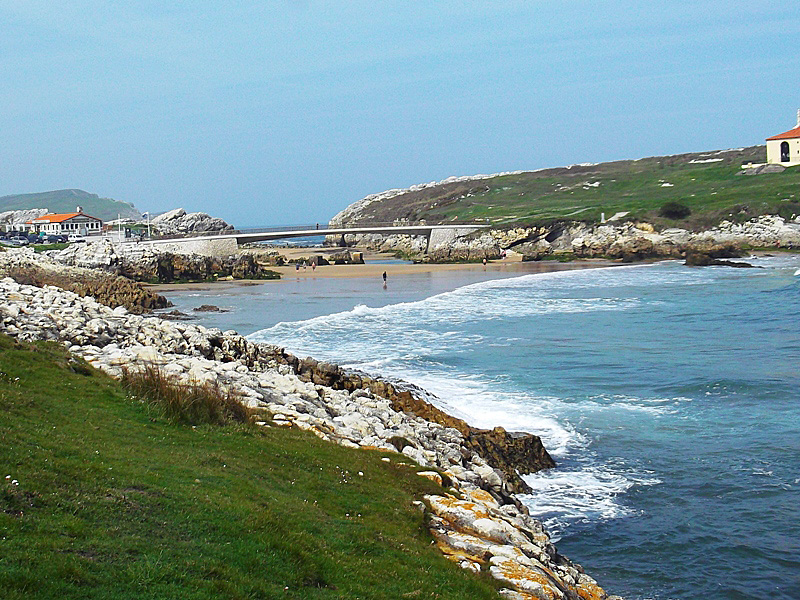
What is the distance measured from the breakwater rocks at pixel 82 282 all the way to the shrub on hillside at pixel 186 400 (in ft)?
79.9

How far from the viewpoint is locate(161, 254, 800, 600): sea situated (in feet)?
37.0

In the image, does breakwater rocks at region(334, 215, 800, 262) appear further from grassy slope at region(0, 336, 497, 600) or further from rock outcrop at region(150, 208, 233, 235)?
grassy slope at region(0, 336, 497, 600)

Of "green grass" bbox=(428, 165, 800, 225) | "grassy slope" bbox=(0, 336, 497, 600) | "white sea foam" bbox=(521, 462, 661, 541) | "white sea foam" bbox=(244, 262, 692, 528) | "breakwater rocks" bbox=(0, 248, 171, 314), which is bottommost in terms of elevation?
"white sea foam" bbox=(521, 462, 661, 541)

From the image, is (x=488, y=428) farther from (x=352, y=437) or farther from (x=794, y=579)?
(x=794, y=579)

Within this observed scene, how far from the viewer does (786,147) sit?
11194 centimetres

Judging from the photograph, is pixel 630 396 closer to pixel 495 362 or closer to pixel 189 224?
pixel 495 362

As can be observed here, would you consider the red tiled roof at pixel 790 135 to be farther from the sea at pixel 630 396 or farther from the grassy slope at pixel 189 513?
the grassy slope at pixel 189 513

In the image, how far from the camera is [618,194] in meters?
115

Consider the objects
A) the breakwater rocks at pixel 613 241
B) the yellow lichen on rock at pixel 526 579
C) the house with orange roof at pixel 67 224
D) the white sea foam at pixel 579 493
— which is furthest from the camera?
the house with orange roof at pixel 67 224

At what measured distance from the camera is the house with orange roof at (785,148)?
109m

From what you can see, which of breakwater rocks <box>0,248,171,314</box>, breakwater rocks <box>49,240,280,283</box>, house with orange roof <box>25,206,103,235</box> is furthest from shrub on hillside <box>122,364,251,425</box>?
house with orange roof <box>25,206,103,235</box>

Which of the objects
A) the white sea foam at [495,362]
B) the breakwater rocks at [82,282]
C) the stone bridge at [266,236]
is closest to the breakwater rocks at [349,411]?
the white sea foam at [495,362]

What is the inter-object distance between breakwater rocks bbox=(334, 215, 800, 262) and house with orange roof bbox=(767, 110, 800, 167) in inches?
1386

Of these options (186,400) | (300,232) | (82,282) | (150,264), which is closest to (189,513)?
(186,400)
